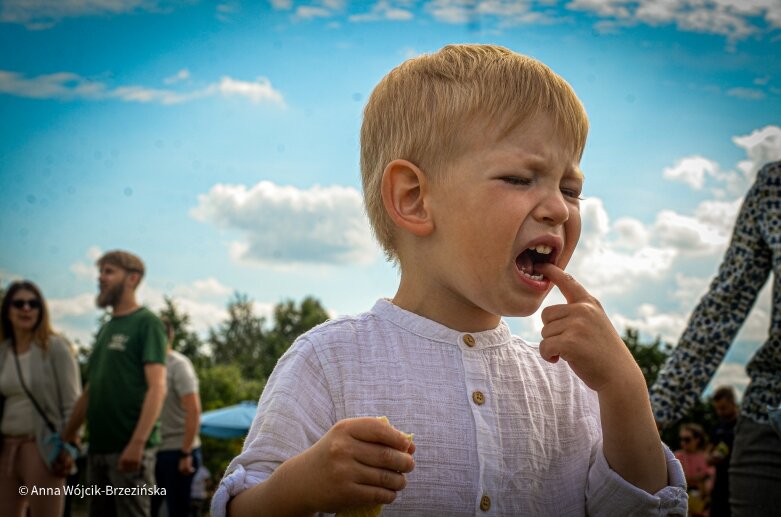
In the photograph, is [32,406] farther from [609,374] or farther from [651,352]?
[651,352]

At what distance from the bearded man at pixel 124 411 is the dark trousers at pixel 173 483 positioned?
144 centimetres

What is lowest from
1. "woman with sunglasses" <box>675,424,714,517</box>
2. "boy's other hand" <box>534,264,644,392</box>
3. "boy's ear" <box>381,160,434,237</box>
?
"woman with sunglasses" <box>675,424,714,517</box>

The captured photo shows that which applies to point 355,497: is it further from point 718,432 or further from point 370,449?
point 718,432

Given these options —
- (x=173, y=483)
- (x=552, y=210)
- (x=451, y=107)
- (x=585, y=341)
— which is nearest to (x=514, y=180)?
(x=552, y=210)

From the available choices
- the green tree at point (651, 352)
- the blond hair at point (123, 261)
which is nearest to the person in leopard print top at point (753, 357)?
the blond hair at point (123, 261)

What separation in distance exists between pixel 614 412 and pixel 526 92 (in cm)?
79

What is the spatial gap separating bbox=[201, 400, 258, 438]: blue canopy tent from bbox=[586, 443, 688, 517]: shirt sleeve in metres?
14.0

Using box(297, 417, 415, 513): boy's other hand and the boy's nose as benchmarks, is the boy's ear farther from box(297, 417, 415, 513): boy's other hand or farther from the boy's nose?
box(297, 417, 415, 513): boy's other hand

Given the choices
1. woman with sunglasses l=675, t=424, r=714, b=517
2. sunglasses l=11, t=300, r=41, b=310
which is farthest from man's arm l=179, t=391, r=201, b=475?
woman with sunglasses l=675, t=424, r=714, b=517

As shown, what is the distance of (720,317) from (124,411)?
173 inches

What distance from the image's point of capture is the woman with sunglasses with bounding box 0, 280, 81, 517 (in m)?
5.45

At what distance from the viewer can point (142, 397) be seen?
5.64 m

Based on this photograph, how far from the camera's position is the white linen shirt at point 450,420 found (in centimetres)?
166

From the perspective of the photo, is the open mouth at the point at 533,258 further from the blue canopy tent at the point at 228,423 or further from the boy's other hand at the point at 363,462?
the blue canopy tent at the point at 228,423
